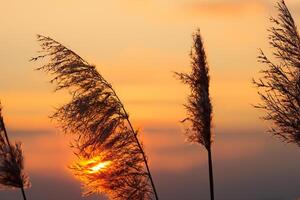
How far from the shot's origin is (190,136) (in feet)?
39.1

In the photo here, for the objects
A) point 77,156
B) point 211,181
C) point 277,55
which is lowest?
point 211,181

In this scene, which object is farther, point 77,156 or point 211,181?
point 77,156

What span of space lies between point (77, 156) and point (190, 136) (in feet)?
7.56

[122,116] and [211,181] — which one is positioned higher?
[122,116]

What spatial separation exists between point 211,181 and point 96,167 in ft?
7.49

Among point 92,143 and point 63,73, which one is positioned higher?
point 63,73

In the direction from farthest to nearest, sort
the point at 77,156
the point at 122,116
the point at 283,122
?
the point at 77,156, the point at 122,116, the point at 283,122

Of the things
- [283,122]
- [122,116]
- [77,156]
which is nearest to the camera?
[283,122]

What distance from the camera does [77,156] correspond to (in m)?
12.8

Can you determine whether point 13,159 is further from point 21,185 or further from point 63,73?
point 63,73

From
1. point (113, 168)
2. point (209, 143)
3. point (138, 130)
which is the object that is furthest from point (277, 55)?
point (113, 168)

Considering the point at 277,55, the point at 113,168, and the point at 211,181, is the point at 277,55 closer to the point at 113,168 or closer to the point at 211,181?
the point at 211,181

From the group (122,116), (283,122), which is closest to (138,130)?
(122,116)

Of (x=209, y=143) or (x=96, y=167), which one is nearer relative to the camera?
(x=209, y=143)
